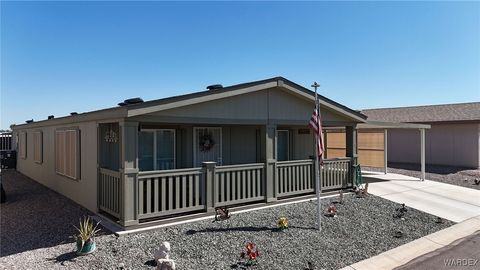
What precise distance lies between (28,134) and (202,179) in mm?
12138

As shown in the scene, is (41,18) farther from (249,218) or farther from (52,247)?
(249,218)

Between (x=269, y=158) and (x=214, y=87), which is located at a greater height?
(x=214, y=87)

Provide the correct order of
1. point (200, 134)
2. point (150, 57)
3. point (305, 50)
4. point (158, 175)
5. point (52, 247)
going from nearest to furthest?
point (52, 247) < point (158, 175) < point (200, 134) < point (305, 50) < point (150, 57)

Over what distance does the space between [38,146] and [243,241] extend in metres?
11.4

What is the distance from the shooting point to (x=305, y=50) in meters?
13.4

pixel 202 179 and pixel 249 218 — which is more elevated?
pixel 202 179

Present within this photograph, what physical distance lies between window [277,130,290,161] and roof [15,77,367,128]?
2.83 meters

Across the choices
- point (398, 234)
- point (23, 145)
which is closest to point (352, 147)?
Result: point (398, 234)

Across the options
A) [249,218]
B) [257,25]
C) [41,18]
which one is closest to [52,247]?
[249,218]

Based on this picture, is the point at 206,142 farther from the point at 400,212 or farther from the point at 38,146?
the point at 38,146

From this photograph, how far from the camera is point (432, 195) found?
11.1 m

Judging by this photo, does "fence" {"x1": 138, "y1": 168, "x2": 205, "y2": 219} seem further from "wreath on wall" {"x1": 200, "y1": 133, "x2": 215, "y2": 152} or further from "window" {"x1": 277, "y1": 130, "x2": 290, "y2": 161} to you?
"window" {"x1": 277, "y1": 130, "x2": 290, "y2": 161}

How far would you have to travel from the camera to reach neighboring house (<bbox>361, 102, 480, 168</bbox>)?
1808cm

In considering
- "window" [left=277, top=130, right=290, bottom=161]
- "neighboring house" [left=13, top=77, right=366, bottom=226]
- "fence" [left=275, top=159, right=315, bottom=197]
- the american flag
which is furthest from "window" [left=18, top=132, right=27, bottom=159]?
the american flag
